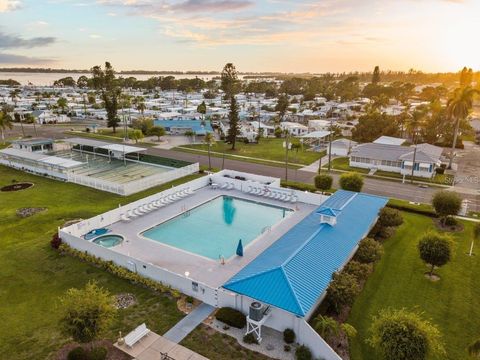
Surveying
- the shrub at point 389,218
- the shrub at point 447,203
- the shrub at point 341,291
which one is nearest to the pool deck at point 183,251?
the shrub at point 341,291

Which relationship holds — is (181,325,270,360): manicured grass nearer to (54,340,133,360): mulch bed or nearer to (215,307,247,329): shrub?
(215,307,247,329): shrub

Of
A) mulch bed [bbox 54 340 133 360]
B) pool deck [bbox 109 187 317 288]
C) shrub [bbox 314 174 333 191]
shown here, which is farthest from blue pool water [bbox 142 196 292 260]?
mulch bed [bbox 54 340 133 360]

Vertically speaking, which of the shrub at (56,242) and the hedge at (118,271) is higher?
the shrub at (56,242)

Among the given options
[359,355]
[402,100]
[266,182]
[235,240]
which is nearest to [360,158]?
[266,182]

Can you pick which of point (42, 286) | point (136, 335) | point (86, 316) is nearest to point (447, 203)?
point (136, 335)

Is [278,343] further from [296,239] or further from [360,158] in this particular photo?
[360,158]

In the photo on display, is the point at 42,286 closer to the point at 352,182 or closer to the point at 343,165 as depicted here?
the point at 352,182

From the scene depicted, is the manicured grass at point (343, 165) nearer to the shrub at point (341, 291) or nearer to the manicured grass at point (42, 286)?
the manicured grass at point (42, 286)
